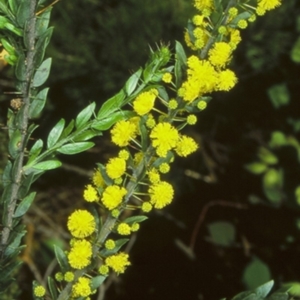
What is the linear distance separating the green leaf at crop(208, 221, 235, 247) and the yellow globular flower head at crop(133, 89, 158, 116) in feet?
3.08

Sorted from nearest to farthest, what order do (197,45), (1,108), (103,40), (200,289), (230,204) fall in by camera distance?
(197,45) < (1,108) < (200,289) < (230,204) < (103,40)

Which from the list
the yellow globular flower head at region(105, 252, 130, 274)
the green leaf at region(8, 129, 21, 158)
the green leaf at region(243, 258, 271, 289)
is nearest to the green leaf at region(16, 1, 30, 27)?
the green leaf at region(8, 129, 21, 158)

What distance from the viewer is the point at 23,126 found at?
886mm

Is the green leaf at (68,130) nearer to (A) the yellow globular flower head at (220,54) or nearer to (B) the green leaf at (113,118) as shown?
(B) the green leaf at (113,118)

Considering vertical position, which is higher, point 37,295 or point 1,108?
point 1,108

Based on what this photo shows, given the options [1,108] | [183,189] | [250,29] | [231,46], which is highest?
[1,108]

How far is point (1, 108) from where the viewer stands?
5.00ft

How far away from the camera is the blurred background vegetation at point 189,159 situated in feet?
6.09

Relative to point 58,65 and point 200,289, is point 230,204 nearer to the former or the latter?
point 200,289

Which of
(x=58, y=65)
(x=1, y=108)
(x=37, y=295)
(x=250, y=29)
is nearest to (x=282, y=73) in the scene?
(x=250, y=29)

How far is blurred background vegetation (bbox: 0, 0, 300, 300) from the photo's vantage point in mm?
1855

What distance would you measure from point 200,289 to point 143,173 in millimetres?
1026

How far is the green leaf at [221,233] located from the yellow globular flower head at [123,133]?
90 cm

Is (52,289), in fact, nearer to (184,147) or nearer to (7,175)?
(7,175)
